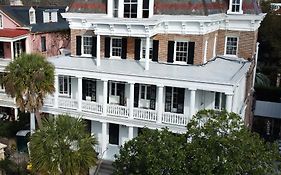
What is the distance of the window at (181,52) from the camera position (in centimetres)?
2702

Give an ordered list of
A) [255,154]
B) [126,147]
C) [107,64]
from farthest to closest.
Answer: [107,64] < [126,147] < [255,154]

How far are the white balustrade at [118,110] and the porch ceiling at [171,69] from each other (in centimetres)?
235

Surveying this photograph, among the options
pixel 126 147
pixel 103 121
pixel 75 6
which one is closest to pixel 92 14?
pixel 75 6

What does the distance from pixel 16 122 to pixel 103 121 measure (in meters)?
9.58

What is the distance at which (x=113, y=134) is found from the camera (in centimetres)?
Result: 2808

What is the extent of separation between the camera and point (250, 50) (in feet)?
98.1

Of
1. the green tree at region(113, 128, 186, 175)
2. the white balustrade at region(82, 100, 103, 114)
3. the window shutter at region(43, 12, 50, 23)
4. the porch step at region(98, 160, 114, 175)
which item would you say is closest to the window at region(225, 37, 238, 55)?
the white balustrade at region(82, 100, 103, 114)

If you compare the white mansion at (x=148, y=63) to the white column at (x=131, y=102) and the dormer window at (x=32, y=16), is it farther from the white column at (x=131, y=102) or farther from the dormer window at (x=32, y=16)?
the dormer window at (x=32, y=16)

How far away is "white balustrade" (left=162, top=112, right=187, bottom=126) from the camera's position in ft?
79.3

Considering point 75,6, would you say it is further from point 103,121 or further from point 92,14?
point 103,121

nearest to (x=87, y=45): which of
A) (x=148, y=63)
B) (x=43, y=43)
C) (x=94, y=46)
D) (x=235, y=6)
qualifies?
(x=94, y=46)

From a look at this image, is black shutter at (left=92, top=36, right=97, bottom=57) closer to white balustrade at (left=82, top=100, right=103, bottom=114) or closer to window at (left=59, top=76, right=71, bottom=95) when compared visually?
window at (left=59, top=76, right=71, bottom=95)

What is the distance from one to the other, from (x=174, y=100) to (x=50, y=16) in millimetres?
20309

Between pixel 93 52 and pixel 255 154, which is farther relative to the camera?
pixel 93 52
